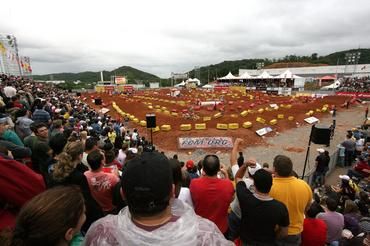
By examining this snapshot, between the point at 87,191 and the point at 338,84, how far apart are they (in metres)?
61.7

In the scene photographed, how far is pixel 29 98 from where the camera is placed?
37.0ft

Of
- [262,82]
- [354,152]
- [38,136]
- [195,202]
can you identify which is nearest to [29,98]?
[38,136]

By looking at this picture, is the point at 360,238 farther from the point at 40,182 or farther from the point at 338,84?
the point at 338,84

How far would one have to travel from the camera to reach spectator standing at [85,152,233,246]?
4.06 feet

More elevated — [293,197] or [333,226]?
[293,197]

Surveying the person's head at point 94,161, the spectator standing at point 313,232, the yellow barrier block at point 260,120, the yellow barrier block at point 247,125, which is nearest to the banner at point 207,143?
the yellow barrier block at point 247,125

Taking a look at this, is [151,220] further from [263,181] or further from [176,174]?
[176,174]

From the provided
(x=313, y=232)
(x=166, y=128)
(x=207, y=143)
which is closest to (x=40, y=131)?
(x=313, y=232)

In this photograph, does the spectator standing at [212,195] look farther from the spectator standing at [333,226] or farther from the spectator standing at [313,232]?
the spectator standing at [333,226]

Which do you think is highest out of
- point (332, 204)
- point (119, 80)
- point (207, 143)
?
point (119, 80)

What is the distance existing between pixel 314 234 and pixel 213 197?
1699 millimetres

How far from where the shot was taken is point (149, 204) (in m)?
1.32

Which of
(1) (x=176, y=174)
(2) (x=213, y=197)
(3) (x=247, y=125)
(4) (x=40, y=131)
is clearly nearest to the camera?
(2) (x=213, y=197)

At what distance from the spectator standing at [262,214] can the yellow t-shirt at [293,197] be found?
0.41 meters
